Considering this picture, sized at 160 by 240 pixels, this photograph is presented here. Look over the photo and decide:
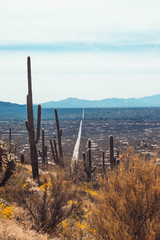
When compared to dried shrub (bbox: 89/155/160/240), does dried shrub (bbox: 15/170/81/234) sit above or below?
below

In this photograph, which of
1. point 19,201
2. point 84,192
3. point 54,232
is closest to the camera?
point 54,232

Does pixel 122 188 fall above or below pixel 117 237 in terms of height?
above

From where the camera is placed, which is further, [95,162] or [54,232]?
[95,162]

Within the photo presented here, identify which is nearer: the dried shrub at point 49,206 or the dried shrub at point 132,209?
the dried shrub at point 132,209

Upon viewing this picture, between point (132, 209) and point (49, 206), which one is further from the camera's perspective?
point (49, 206)

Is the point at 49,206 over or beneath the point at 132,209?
beneath

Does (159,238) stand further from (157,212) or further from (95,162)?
(95,162)

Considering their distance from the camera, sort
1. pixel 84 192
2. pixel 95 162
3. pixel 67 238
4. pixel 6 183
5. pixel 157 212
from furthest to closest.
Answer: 1. pixel 95 162
2. pixel 84 192
3. pixel 6 183
4. pixel 67 238
5. pixel 157 212

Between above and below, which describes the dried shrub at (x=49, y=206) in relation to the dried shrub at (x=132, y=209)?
below

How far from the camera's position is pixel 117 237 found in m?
5.14

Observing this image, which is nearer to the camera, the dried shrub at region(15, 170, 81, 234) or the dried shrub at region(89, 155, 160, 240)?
the dried shrub at region(89, 155, 160, 240)

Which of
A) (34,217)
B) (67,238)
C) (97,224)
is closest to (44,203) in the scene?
(34,217)

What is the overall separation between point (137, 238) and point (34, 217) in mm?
3944

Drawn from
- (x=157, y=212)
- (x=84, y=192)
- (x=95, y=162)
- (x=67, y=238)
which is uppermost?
(x=157, y=212)
